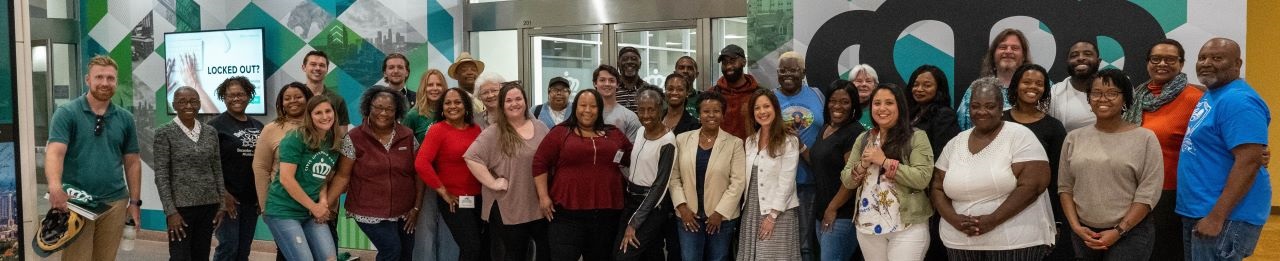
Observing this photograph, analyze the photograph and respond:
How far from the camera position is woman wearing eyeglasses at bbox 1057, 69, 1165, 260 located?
360cm

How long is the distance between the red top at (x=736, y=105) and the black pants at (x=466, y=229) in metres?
1.40

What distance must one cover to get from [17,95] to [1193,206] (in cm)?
500

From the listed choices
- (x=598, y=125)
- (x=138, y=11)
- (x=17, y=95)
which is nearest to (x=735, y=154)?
(x=598, y=125)

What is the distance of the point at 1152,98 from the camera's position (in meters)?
4.06

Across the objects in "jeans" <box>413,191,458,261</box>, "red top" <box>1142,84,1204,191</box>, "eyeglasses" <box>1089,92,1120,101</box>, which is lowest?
"jeans" <box>413,191,458,261</box>

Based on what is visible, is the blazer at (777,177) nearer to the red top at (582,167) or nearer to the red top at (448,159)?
the red top at (582,167)

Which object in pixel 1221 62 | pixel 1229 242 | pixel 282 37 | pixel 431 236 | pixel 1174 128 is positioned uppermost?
pixel 282 37

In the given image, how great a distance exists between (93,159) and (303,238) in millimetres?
1104

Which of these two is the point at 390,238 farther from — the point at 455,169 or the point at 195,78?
the point at 195,78

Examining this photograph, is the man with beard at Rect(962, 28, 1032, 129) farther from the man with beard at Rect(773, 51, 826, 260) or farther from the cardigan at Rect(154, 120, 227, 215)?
the cardigan at Rect(154, 120, 227, 215)

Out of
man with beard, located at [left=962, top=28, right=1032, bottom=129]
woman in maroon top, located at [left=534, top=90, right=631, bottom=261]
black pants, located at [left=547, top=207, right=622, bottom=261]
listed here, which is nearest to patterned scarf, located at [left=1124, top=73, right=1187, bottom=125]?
man with beard, located at [left=962, top=28, right=1032, bottom=129]

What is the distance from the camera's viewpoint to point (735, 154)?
4504mm

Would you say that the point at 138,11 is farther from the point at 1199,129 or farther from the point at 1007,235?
the point at 1199,129

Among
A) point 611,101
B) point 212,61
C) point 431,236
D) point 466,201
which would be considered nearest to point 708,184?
point 611,101
